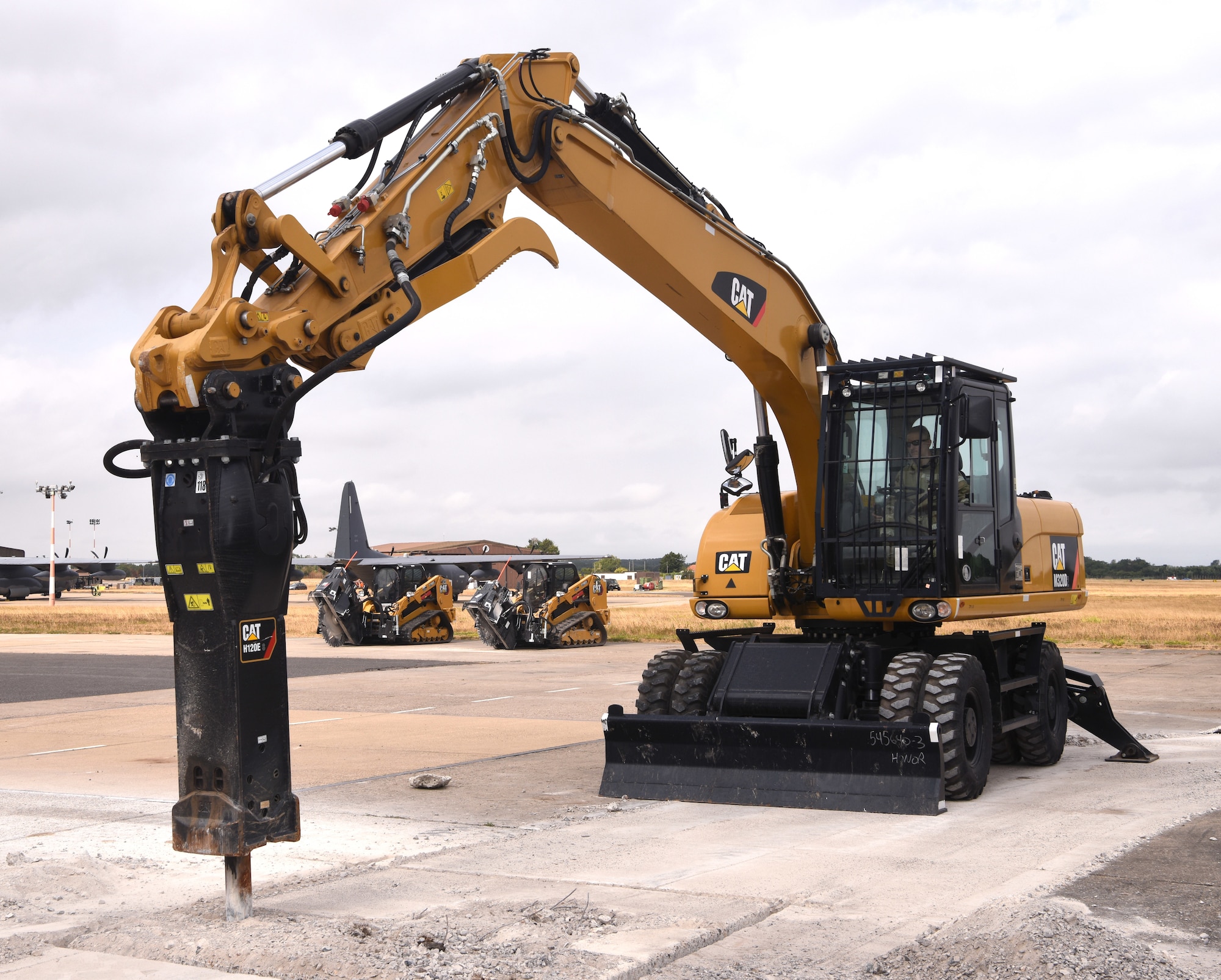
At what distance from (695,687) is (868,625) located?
158cm

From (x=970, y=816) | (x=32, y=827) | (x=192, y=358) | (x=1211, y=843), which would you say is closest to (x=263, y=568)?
(x=192, y=358)

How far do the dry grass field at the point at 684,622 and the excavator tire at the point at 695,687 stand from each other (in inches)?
582

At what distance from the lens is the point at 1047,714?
11430mm

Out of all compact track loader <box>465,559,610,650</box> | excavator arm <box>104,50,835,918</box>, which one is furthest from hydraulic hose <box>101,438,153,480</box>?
compact track loader <box>465,559,610,650</box>

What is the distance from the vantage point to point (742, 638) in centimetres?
1051

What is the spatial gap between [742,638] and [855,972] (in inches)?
212

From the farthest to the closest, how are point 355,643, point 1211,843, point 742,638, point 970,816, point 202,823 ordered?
point 355,643 → point 742,638 → point 970,816 → point 1211,843 → point 202,823

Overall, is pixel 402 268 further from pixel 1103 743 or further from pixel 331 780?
pixel 1103 743

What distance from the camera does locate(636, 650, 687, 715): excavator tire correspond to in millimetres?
10227

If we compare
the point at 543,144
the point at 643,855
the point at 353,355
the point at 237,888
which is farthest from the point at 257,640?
the point at 543,144

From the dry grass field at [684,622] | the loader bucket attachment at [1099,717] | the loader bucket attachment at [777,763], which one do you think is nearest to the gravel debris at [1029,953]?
the loader bucket attachment at [777,763]

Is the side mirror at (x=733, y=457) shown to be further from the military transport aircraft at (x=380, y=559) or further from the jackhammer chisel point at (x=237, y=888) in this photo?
the military transport aircraft at (x=380, y=559)

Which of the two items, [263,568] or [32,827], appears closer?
[263,568]

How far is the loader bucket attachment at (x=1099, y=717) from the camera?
11.6 meters
